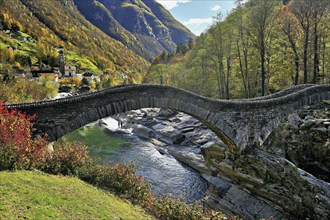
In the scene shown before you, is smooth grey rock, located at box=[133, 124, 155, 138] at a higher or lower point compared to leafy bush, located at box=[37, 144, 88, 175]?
lower

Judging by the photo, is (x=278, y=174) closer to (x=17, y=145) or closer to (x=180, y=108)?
(x=180, y=108)

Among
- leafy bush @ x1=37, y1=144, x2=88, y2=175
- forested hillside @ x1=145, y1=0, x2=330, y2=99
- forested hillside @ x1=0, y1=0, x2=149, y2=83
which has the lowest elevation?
forested hillside @ x1=0, y1=0, x2=149, y2=83

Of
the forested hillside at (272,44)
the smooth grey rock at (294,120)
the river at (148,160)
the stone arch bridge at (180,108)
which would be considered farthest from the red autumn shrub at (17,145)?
the forested hillside at (272,44)

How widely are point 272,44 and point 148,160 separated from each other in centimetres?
2261

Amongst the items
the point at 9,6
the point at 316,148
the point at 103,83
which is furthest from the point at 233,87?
the point at 9,6

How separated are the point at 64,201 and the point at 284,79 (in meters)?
36.0

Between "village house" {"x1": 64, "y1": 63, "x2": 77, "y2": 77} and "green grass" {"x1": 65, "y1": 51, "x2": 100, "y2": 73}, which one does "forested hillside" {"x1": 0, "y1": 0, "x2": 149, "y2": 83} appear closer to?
"green grass" {"x1": 65, "y1": 51, "x2": 100, "y2": 73}

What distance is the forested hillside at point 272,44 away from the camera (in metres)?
27.0

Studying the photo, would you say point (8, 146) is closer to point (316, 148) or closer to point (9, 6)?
point (316, 148)

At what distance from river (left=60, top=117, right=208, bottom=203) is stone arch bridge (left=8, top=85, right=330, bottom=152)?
3316 millimetres

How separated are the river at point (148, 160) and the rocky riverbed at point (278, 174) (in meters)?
1.93

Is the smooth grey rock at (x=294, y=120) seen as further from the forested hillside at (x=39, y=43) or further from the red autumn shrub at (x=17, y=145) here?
the forested hillside at (x=39, y=43)

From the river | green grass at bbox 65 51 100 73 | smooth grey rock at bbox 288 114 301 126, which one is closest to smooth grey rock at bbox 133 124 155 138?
the river

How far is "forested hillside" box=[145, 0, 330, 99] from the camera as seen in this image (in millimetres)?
26953
